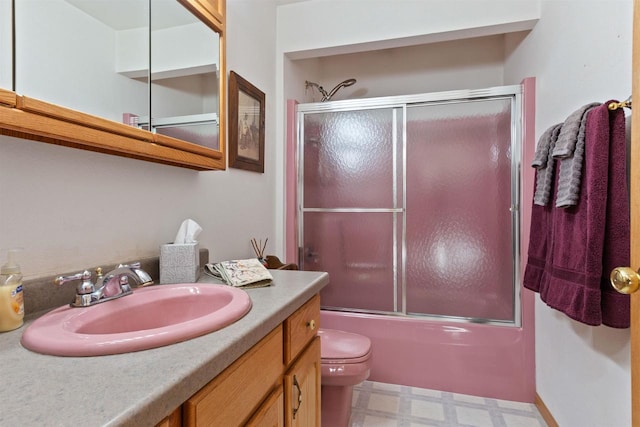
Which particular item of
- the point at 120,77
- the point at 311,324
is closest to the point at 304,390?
the point at 311,324

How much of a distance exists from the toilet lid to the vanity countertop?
0.94 m

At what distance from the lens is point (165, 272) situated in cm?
108

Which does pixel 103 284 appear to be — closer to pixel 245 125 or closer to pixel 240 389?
pixel 240 389

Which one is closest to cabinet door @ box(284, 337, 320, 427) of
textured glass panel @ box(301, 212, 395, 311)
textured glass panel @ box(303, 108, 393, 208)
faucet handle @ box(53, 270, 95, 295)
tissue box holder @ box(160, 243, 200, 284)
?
tissue box holder @ box(160, 243, 200, 284)

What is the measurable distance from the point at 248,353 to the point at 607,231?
1162 mm

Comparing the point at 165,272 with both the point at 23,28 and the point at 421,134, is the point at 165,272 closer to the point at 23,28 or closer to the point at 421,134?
the point at 23,28

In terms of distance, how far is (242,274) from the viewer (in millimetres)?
1110

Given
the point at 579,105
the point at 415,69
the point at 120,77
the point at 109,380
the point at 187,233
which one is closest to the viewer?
the point at 109,380

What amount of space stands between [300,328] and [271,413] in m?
0.25

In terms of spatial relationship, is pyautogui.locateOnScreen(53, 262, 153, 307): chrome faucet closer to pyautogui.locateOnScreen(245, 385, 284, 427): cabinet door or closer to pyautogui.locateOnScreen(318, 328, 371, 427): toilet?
pyautogui.locateOnScreen(245, 385, 284, 427): cabinet door

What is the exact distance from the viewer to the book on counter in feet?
3.51

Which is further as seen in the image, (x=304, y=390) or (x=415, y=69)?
(x=415, y=69)

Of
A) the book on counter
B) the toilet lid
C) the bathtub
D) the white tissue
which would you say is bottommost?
the bathtub

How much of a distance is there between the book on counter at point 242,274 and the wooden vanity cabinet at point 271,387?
162 mm
